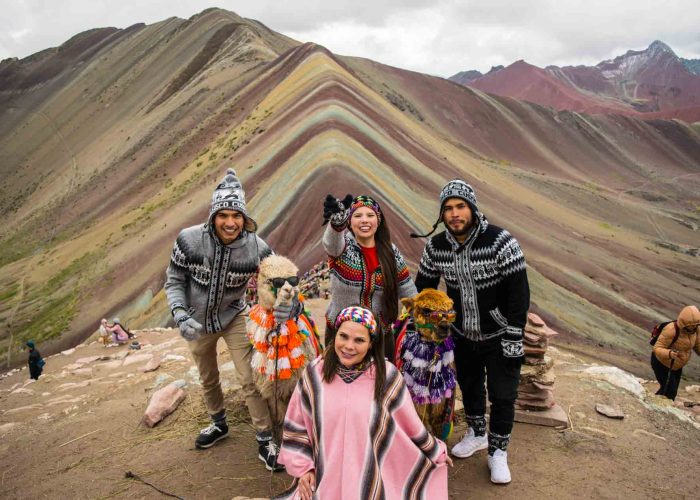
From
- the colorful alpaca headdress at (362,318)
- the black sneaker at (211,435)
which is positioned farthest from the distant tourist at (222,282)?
the colorful alpaca headdress at (362,318)

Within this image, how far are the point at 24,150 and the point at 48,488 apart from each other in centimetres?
4464

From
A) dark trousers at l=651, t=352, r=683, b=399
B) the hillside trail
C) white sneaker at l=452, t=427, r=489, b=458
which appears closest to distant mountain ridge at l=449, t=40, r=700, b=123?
dark trousers at l=651, t=352, r=683, b=399

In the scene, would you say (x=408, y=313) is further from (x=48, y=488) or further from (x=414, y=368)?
(x=48, y=488)

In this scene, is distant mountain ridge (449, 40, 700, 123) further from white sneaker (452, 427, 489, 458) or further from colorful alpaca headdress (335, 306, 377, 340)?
colorful alpaca headdress (335, 306, 377, 340)

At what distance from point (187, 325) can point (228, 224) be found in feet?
2.29

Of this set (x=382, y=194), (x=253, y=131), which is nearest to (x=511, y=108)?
(x=253, y=131)

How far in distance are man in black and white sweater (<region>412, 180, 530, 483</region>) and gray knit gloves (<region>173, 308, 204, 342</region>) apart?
5.06 feet

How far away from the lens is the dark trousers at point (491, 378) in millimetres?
3016

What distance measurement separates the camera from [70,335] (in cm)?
1188

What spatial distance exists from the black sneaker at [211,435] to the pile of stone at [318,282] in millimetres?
4477

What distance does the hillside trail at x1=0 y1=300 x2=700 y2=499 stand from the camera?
10.5 feet

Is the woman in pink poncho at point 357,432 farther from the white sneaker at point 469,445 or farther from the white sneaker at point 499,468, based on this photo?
the white sneaker at point 469,445

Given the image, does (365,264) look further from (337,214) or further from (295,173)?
(295,173)

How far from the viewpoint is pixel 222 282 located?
325 cm
